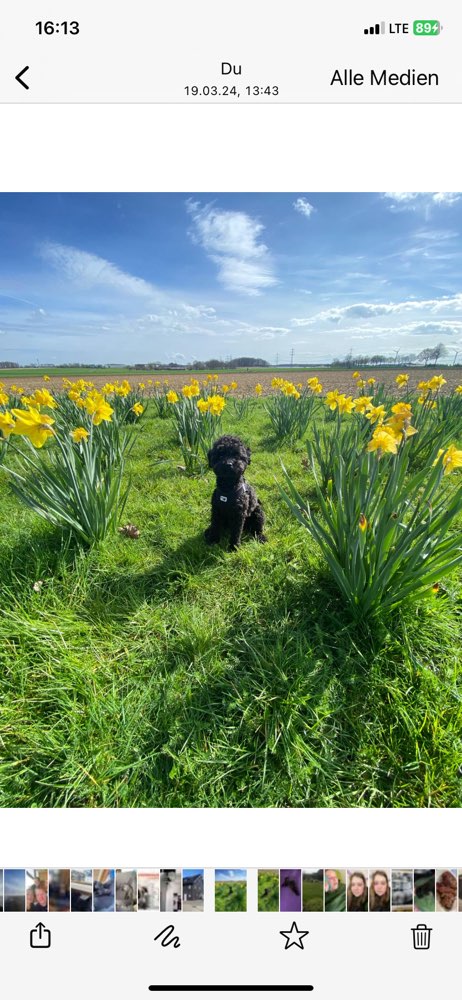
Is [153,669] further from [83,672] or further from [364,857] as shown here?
[364,857]

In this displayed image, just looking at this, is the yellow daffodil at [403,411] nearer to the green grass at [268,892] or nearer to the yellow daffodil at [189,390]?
the green grass at [268,892]

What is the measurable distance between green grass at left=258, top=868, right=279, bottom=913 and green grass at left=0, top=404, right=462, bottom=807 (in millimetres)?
236

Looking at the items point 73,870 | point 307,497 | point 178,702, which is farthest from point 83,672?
point 307,497

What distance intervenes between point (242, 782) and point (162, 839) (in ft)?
1.21

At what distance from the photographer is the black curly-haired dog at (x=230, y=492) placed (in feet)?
8.36

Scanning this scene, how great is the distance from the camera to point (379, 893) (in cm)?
102

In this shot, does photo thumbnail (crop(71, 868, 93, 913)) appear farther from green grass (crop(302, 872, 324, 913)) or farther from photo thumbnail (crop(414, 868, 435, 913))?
photo thumbnail (crop(414, 868, 435, 913))

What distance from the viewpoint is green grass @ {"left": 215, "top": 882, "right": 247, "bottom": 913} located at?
40.5 inches

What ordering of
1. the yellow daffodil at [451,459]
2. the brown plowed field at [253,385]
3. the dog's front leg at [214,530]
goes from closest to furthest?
the yellow daffodil at [451,459] → the dog's front leg at [214,530] → the brown plowed field at [253,385]

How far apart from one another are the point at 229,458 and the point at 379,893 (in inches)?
89.9
